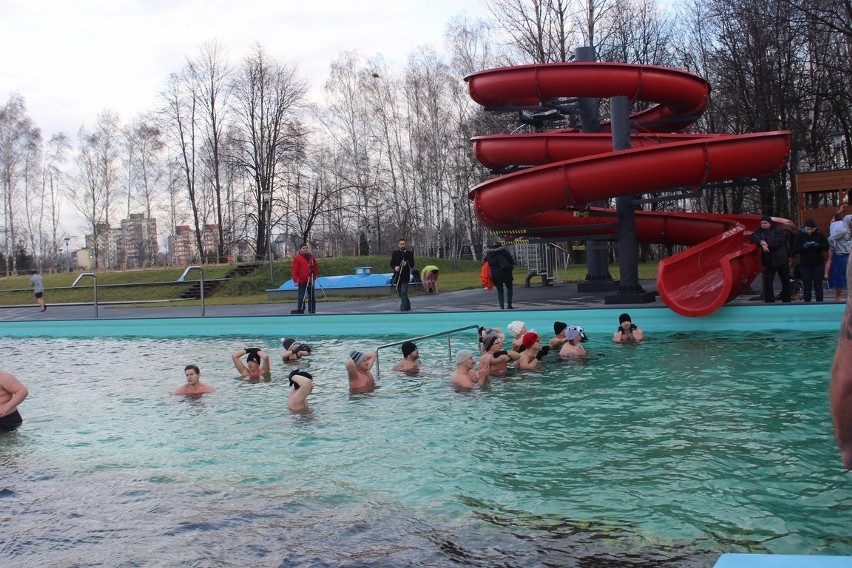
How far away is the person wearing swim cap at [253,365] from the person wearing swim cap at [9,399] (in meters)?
3.21

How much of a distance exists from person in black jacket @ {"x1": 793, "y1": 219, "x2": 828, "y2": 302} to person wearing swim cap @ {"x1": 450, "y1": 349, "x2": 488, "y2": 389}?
22.0 ft

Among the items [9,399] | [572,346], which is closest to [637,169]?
[572,346]

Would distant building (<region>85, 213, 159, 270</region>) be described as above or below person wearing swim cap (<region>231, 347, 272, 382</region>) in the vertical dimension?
above

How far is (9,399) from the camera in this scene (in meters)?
8.52

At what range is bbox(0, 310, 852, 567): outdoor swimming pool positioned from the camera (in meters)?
4.68

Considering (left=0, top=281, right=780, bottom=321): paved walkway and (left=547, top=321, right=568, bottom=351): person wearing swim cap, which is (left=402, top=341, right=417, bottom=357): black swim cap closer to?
(left=547, top=321, right=568, bottom=351): person wearing swim cap

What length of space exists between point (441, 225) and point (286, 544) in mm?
41967

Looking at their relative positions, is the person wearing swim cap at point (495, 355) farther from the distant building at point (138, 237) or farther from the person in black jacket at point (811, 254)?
the distant building at point (138, 237)

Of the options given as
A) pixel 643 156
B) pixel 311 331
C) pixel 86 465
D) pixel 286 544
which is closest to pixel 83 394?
pixel 86 465

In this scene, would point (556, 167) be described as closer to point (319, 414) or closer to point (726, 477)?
point (319, 414)

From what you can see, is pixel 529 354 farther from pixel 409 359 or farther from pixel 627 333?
pixel 627 333

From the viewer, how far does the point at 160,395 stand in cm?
1043

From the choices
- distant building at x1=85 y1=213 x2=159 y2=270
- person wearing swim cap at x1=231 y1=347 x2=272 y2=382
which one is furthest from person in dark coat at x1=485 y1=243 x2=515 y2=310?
distant building at x1=85 y1=213 x2=159 y2=270

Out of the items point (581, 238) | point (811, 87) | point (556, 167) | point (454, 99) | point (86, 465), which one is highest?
point (454, 99)
